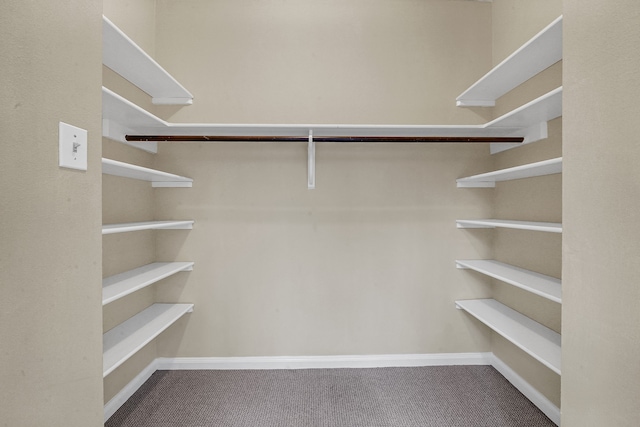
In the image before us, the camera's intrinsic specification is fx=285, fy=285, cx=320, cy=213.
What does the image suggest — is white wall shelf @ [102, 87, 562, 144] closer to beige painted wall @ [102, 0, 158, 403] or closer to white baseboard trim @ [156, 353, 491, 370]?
beige painted wall @ [102, 0, 158, 403]

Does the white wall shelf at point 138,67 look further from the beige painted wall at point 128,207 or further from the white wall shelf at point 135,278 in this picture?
the white wall shelf at point 135,278

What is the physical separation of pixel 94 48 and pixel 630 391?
5.84 feet

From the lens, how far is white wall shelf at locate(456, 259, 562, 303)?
1.34 m

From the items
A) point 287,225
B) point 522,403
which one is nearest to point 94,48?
point 287,225

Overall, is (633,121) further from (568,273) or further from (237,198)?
(237,198)

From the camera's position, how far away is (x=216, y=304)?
208 centimetres

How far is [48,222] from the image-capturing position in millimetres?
672

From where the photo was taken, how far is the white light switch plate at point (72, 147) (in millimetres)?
698

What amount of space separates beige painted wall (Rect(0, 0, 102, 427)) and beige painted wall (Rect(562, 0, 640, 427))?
1.48 metres

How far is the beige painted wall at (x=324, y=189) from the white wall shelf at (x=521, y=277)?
180 millimetres

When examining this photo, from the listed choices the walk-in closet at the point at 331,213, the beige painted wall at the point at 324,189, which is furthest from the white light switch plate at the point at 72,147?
the beige painted wall at the point at 324,189

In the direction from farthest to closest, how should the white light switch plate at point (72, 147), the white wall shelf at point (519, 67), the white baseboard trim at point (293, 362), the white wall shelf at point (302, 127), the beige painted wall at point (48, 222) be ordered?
1. the white baseboard trim at point (293, 362)
2. the white wall shelf at point (302, 127)
3. the white wall shelf at point (519, 67)
4. the white light switch plate at point (72, 147)
5. the beige painted wall at point (48, 222)

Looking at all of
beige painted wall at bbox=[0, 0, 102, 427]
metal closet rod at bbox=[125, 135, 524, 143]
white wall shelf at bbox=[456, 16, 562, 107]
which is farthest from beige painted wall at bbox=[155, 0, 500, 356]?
beige painted wall at bbox=[0, 0, 102, 427]

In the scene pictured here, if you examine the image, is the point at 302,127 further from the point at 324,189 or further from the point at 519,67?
the point at 519,67
